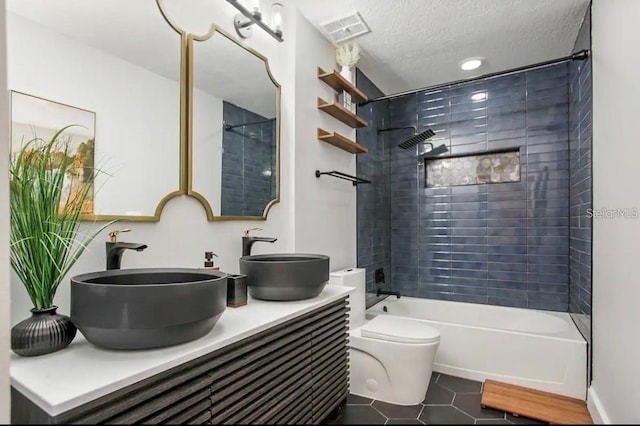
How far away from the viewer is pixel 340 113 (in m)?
2.58

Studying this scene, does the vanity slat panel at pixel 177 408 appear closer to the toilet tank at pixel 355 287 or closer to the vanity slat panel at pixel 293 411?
the vanity slat panel at pixel 293 411

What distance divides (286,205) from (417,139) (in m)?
1.55

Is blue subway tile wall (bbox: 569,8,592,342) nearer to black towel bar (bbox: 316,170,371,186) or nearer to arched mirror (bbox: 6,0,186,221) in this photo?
black towel bar (bbox: 316,170,371,186)

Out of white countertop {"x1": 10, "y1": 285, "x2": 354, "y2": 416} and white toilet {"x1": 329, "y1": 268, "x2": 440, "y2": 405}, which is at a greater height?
white countertop {"x1": 10, "y1": 285, "x2": 354, "y2": 416}

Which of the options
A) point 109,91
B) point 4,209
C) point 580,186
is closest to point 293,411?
point 4,209

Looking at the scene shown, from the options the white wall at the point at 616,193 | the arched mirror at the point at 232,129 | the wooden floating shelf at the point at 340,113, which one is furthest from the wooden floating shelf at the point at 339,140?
the white wall at the point at 616,193

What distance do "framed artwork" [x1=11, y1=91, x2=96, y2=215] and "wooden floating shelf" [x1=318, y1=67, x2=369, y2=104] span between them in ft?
5.29

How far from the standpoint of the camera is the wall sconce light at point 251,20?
5.77 feet

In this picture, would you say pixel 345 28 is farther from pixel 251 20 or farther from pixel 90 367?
pixel 90 367

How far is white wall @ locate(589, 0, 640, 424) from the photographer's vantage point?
1369 mm

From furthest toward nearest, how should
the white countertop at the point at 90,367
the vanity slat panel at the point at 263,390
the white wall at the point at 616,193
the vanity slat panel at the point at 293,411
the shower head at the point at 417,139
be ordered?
the shower head at the point at 417,139 → the white wall at the point at 616,193 → the vanity slat panel at the point at 293,411 → the vanity slat panel at the point at 263,390 → the white countertop at the point at 90,367

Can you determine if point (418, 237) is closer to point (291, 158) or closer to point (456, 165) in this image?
point (456, 165)

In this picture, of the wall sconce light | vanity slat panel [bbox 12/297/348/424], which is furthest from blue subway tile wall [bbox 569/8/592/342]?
the wall sconce light

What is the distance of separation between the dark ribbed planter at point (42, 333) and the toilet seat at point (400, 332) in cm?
164
